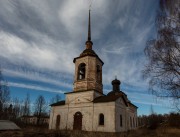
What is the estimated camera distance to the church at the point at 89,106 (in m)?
16.9

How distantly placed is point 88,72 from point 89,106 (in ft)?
13.4

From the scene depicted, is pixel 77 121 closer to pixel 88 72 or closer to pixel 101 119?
pixel 101 119

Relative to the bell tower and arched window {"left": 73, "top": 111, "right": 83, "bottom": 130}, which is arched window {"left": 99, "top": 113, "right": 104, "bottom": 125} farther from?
the bell tower

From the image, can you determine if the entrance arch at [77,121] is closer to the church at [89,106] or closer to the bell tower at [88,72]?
the church at [89,106]

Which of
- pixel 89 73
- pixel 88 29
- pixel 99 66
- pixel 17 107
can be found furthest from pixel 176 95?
pixel 17 107

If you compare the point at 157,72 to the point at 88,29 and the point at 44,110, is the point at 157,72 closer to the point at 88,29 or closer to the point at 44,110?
the point at 88,29

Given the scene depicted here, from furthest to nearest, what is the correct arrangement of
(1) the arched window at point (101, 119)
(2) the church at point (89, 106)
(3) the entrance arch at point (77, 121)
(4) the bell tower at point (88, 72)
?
(4) the bell tower at point (88, 72) → (3) the entrance arch at point (77, 121) → (1) the arched window at point (101, 119) → (2) the church at point (89, 106)

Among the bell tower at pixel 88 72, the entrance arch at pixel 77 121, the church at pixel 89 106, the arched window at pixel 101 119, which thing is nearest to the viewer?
the church at pixel 89 106

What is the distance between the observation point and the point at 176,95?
7180 mm

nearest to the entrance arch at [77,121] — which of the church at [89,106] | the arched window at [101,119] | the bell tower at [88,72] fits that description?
Result: the church at [89,106]

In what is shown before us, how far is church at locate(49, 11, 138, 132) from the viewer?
16875mm

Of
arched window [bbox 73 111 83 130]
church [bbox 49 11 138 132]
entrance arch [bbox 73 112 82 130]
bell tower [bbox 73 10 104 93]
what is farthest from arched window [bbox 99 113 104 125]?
bell tower [bbox 73 10 104 93]

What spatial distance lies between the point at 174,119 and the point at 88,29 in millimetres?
20020

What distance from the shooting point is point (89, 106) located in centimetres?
1816
